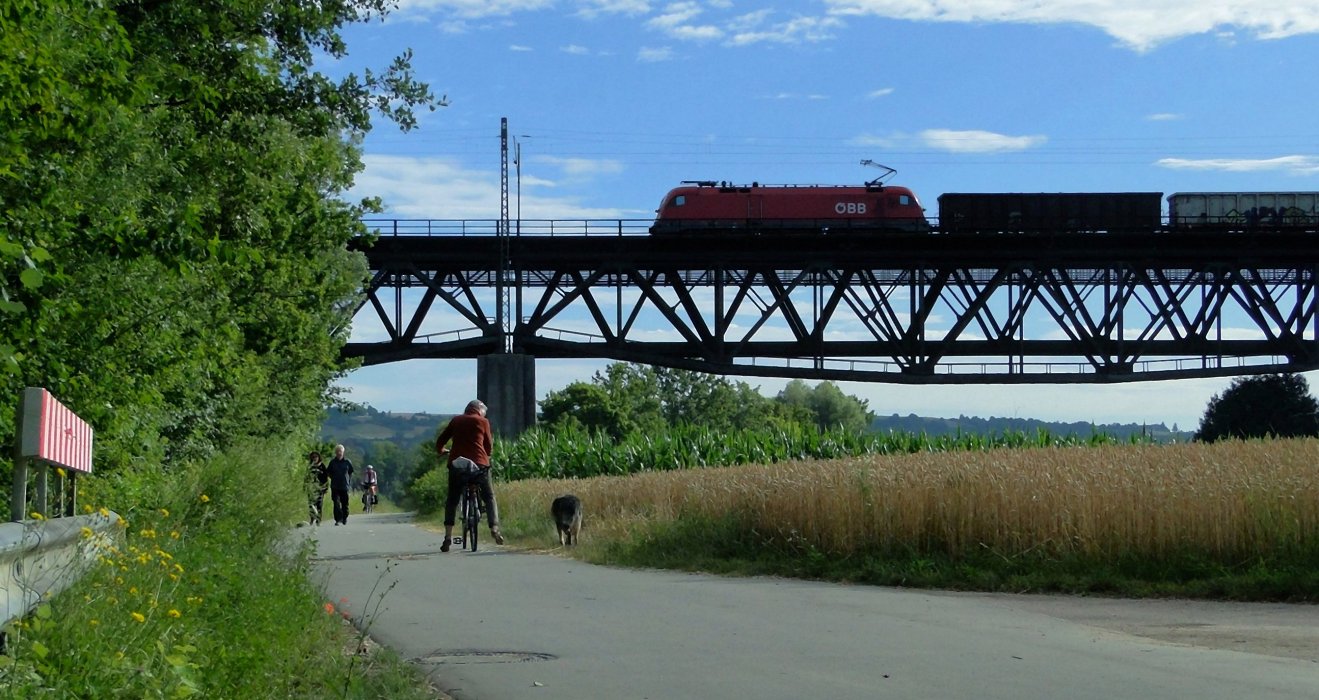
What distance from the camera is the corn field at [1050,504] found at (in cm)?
1384

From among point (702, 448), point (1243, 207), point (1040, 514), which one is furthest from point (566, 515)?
point (1243, 207)

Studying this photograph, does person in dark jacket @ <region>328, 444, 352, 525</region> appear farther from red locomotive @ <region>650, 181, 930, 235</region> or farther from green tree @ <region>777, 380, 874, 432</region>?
green tree @ <region>777, 380, 874, 432</region>

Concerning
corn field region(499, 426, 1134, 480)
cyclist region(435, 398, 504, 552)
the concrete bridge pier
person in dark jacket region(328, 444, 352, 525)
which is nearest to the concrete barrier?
cyclist region(435, 398, 504, 552)

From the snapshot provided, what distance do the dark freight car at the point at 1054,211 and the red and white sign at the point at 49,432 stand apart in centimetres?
4889

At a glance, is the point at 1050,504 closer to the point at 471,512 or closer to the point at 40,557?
the point at 471,512

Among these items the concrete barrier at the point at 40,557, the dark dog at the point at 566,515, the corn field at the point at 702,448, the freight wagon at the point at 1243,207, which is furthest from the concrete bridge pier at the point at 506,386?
the concrete barrier at the point at 40,557

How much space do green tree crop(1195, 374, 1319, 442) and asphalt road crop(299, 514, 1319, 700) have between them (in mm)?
67963

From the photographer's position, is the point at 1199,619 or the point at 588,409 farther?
the point at 588,409

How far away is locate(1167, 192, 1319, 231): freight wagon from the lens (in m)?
57.6

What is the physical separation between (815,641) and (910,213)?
1908 inches

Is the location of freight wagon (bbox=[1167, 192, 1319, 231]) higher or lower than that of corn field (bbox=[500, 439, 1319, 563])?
higher

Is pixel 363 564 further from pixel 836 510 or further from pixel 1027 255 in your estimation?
pixel 1027 255

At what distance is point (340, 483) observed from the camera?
32625 millimetres

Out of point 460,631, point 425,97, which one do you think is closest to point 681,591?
point 460,631
